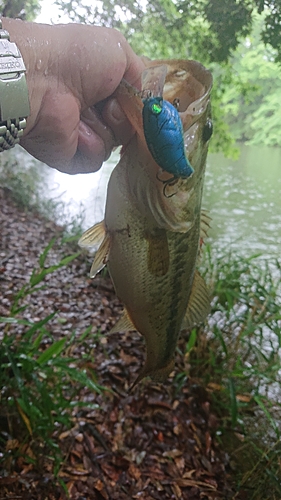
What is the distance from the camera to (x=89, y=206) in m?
4.73

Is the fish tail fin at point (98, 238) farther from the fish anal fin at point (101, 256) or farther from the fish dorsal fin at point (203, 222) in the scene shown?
the fish dorsal fin at point (203, 222)

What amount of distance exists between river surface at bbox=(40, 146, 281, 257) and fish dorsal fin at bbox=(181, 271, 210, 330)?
6.23 ft

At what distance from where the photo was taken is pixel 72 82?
1022mm

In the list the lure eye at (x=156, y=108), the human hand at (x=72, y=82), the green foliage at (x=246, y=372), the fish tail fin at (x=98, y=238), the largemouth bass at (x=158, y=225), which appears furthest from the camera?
the green foliage at (x=246, y=372)

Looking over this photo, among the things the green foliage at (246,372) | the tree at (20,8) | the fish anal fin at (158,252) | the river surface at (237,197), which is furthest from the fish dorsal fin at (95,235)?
the tree at (20,8)

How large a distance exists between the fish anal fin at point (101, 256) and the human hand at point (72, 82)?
260 mm

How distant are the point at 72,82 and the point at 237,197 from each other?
411 cm

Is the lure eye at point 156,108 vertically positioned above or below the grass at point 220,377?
above

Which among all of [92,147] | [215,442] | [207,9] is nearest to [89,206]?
[207,9]

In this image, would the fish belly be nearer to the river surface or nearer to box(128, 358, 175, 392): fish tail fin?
box(128, 358, 175, 392): fish tail fin

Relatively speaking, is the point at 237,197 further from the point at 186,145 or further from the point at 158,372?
the point at 186,145

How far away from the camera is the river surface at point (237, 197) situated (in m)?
3.77

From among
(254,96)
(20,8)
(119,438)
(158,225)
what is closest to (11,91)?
(158,225)

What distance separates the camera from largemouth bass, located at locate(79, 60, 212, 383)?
0.86 metres
